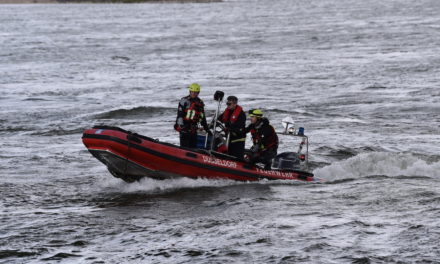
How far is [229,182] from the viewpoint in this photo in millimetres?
14961

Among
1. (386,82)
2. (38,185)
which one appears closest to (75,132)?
(38,185)

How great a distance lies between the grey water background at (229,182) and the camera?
11297mm

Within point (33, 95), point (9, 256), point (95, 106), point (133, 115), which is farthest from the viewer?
point (33, 95)

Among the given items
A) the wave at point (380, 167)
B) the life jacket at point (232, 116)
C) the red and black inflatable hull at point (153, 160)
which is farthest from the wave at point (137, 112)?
the life jacket at point (232, 116)

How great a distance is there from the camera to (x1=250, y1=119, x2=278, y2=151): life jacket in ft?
48.4

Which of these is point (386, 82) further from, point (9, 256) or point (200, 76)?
point (9, 256)

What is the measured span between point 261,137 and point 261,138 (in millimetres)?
25

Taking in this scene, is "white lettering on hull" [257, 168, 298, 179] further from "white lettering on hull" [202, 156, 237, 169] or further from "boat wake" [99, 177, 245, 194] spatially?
"boat wake" [99, 177, 245, 194]

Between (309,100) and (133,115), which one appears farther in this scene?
(309,100)

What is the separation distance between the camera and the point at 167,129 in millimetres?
23078

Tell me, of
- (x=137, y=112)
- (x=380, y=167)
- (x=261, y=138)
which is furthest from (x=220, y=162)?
(x=137, y=112)

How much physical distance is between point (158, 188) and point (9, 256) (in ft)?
14.1

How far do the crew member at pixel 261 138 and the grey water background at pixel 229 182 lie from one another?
0.54m

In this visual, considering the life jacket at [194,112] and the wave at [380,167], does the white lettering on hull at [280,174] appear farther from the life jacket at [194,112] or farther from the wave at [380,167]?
the life jacket at [194,112]
